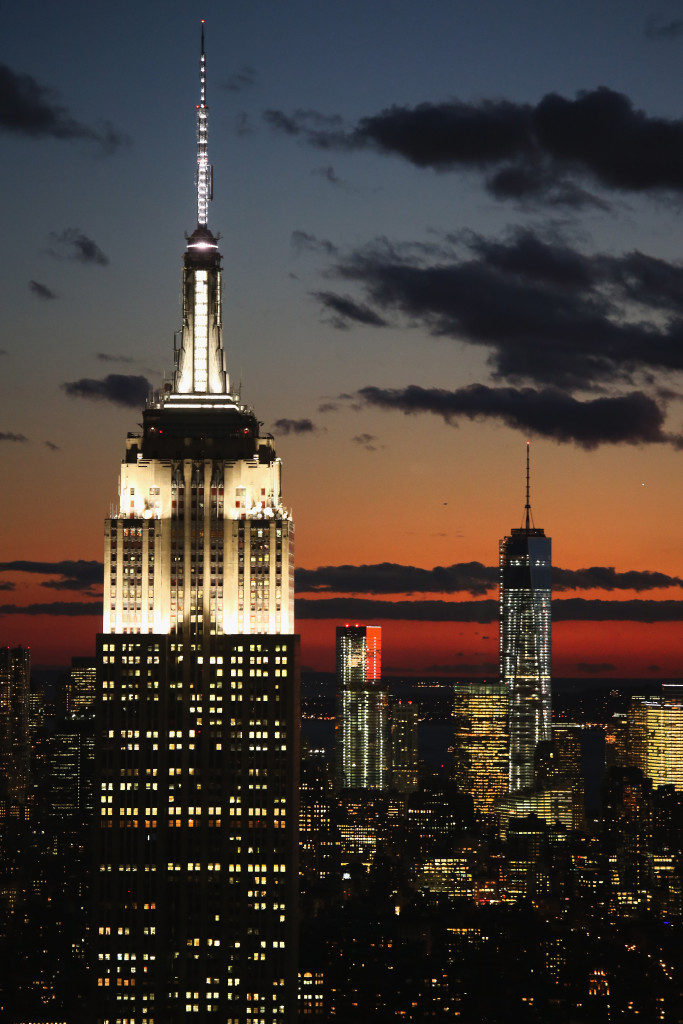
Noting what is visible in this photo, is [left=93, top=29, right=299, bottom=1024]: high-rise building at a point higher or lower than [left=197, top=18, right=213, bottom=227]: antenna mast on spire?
lower

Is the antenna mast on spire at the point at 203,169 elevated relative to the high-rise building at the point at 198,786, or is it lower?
elevated

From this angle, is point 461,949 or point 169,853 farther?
point 461,949

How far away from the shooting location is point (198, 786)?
326 feet

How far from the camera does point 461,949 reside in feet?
511

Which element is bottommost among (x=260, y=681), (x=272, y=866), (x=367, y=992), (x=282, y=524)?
(x=367, y=992)

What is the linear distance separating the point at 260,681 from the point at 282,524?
8.57 meters

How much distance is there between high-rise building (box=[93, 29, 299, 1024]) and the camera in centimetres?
9856

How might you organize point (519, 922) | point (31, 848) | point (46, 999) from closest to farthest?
1. point (46, 999)
2. point (519, 922)
3. point (31, 848)

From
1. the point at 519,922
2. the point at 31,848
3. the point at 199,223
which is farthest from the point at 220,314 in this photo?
the point at 31,848

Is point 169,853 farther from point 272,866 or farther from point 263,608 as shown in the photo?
point 263,608

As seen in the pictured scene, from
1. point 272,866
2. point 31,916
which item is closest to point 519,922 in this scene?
point 31,916

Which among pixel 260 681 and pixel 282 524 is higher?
pixel 282 524

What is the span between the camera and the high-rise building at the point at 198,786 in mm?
98562

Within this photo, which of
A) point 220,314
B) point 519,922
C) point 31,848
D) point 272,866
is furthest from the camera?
point 31,848
